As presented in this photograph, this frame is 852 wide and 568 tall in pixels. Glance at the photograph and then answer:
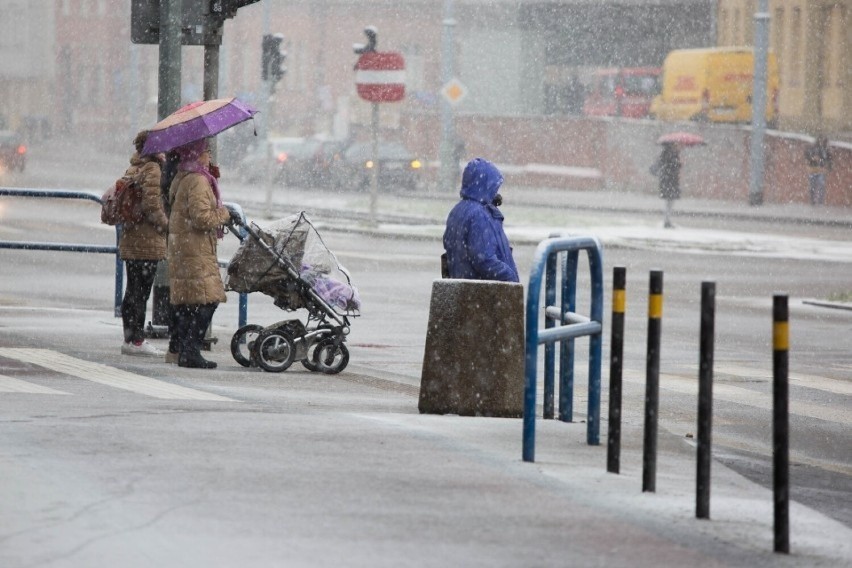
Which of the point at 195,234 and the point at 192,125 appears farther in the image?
the point at 192,125

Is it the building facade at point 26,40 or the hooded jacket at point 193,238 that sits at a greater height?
the building facade at point 26,40

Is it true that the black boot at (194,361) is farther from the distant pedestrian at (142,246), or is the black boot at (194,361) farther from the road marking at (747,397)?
the road marking at (747,397)

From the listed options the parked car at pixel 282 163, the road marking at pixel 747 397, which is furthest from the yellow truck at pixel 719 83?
the road marking at pixel 747 397

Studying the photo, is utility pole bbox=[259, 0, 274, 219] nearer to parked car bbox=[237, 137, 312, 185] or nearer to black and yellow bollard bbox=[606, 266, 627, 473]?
parked car bbox=[237, 137, 312, 185]

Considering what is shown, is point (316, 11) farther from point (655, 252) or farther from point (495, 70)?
point (655, 252)

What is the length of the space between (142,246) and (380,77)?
1962 cm

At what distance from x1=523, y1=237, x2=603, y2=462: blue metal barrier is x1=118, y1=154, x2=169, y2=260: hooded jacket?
3.43 m

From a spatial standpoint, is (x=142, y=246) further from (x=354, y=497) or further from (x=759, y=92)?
(x=759, y=92)

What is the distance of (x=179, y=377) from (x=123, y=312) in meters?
1.67

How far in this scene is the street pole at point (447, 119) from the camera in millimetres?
46500

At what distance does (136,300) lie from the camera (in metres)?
13.1

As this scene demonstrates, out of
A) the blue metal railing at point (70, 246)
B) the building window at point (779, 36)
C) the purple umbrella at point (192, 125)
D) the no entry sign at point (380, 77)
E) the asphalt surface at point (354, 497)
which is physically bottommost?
the asphalt surface at point (354, 497)

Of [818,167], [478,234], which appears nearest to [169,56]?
[478,234]

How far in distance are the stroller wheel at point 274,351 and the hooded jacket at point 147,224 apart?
3.59 ft
